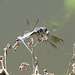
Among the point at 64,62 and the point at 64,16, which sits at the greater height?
the point at 64,16

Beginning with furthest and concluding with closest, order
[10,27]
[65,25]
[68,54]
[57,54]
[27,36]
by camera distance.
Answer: [10,27]
[65,25]
[57,54]
[68,54]
[27,36]

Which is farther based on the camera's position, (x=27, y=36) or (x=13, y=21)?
(x=13, y=21)

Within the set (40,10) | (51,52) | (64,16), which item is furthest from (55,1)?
(51,52)

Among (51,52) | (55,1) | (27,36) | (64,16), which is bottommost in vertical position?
(27,36)

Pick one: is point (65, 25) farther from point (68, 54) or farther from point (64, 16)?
point (68, 54)

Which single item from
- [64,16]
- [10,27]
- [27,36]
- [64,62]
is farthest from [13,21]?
[27,36]

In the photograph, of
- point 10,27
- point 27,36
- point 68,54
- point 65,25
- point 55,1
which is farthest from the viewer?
point 55,1
